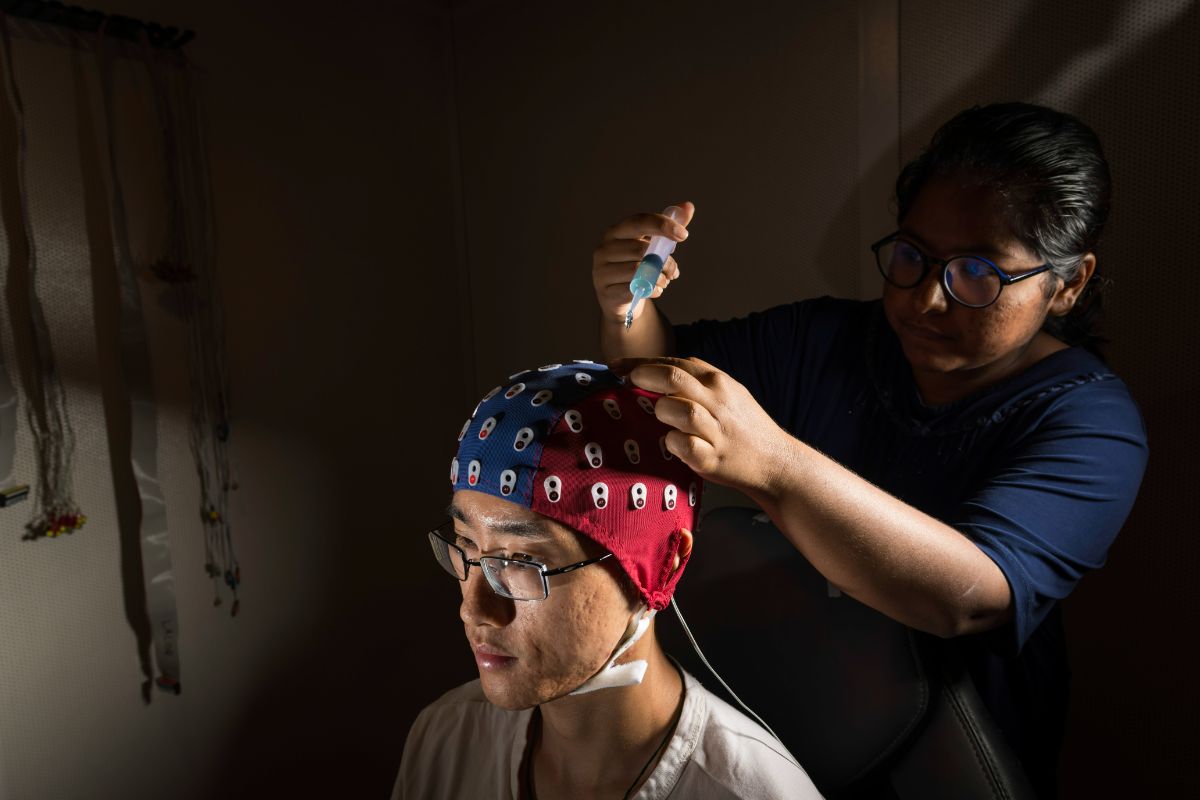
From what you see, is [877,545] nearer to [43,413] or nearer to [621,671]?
[621,671]

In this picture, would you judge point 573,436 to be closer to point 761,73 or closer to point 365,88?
point 761,73

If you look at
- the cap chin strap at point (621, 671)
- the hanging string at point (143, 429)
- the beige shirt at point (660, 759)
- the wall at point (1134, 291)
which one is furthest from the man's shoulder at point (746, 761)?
the hanging string at point (143, 429)

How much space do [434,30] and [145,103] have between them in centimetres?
105

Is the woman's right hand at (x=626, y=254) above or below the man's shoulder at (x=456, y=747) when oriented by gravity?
above

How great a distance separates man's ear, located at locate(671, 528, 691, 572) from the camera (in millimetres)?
1069

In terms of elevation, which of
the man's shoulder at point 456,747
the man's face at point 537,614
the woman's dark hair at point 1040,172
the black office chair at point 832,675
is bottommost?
the man's shoulder at point 456,747

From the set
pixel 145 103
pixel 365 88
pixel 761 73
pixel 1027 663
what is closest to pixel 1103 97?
pixel 761 73

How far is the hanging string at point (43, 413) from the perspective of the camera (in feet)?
5.70

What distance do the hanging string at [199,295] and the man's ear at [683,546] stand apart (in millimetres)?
1572

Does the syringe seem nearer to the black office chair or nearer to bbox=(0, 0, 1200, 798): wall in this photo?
the black office chair

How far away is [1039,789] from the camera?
Result: 1.29 m

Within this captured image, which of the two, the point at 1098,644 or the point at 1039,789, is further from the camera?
the point at 1098,644

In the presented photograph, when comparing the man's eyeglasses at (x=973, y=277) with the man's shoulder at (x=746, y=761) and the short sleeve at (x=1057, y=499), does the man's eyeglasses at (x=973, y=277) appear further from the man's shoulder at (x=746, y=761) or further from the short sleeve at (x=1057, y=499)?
the man's shoulder at (x=746, y=761)

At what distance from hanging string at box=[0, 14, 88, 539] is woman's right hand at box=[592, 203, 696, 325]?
140 cm
